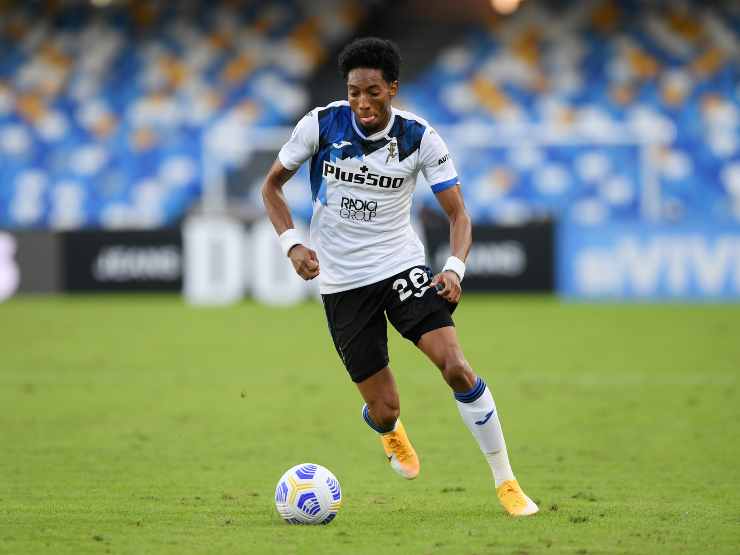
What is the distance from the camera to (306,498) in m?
5.94

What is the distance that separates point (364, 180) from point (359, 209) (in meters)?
0.16

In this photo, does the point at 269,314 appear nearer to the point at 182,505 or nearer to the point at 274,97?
the point at 274,97

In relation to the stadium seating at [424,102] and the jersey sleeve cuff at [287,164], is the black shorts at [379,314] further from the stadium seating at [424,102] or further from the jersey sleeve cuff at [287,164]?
the stadium seating at [424,102]

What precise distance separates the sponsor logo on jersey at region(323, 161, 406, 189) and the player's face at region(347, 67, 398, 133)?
266 millimetres

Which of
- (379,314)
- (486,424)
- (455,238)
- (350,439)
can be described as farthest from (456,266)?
(350,439)

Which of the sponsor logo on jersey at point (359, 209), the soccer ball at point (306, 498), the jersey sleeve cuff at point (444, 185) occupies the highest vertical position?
the jersey sleeve cuff at point (444, 185)

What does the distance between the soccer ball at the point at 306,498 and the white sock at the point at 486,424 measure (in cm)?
78

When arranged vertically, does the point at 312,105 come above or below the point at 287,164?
above

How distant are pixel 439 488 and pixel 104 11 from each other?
22848 mm

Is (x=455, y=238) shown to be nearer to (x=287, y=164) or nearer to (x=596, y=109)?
(x=287, y=164)

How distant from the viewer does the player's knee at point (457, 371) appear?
20.0 feet

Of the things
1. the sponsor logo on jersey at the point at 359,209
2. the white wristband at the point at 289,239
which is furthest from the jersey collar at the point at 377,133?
the white wristband at the point at 289,239

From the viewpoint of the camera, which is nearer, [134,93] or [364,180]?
[364,180]

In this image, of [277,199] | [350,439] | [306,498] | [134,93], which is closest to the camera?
[306,498]
